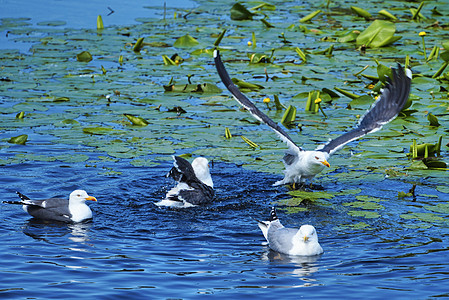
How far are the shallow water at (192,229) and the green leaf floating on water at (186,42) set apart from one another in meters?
4.27

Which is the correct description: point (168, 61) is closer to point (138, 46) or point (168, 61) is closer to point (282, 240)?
point (138, 46)

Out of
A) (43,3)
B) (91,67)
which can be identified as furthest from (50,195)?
(43,3)

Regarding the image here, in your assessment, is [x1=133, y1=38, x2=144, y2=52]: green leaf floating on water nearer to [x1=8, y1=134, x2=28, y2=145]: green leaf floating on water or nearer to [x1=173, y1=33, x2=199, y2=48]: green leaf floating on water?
[x1=173, y1=33, x2=199, y2=48]: green leaf floating on water

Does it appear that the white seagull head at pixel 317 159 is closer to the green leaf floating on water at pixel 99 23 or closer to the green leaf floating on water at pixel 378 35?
the green leaf floating on water at pixel 378 35

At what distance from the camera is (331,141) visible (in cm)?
947

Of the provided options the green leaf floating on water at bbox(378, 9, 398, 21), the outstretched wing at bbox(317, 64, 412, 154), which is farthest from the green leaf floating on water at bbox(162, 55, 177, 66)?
the green leaf floating on water at bbox(378, 9, 398, 21)

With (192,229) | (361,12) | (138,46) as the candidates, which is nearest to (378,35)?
(361,12)

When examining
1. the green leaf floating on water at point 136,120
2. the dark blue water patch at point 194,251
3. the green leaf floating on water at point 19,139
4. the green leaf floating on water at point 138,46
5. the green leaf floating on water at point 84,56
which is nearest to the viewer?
the dark blue water patch at point 194,251

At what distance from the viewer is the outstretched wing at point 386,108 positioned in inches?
371

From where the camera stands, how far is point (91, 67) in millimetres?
13969

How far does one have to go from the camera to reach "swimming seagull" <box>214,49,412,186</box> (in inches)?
356

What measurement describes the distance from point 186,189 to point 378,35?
8.13 metres

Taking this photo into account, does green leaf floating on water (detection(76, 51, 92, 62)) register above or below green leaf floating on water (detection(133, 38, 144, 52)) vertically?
below

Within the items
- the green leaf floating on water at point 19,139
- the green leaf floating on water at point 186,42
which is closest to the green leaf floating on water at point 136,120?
the green leaf floating on water at point 19,139
